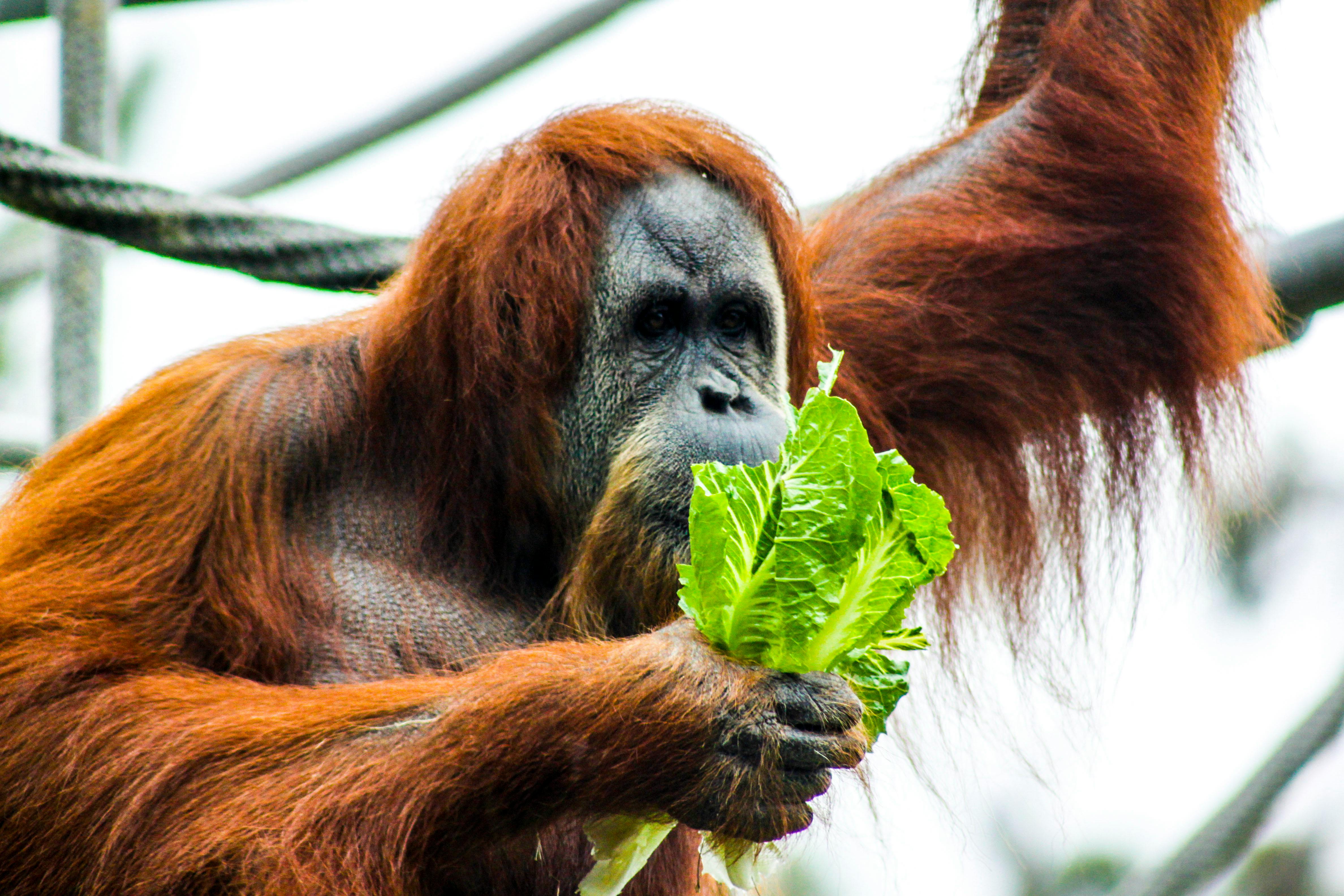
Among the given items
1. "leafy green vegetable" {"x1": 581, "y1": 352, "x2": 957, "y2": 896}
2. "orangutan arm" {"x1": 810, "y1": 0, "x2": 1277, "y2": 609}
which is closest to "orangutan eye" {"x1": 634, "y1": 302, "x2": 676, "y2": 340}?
"leafy green vegetable" {"x1": 581, "y1": 352, "x2": 957, "y2": 896}

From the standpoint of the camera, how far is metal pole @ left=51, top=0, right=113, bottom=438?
3.63 m

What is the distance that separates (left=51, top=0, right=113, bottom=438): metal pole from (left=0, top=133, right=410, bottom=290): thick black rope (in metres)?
0.68

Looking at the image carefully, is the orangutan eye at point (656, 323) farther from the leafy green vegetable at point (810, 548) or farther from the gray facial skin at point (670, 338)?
the leafy green vegetable at point (810, 548)

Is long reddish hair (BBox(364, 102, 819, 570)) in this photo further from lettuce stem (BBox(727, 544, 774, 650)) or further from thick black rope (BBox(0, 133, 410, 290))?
thick black rope (BBox(0, 133, 410, 290))

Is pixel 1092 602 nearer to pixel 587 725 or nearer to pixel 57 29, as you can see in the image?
pixel 587 725

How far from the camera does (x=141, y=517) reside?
2.16 metres

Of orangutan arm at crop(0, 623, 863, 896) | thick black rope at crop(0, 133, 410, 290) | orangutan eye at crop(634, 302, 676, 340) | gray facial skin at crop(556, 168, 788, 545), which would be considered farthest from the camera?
thick black rope at crop(0, 133, 410, 290)

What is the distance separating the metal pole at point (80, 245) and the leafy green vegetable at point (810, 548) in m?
2.36

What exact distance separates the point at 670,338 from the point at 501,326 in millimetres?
300

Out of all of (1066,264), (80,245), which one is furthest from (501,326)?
(80,245)

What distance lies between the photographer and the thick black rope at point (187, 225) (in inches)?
115

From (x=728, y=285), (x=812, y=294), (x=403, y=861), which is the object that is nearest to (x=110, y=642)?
(x=403, y=861)

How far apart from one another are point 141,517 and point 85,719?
0.35 meters

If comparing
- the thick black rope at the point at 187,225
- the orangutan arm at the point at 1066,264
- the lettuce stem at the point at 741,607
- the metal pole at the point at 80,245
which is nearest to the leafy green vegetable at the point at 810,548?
the lettuce stem at the point at 741,607
